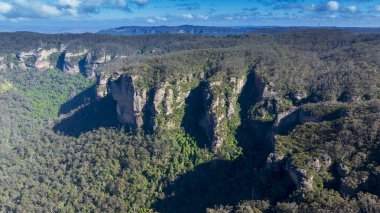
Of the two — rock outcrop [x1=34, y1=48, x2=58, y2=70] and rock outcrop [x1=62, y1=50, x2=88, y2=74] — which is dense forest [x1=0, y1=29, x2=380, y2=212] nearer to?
rock outcrop [x1=62, y1=50, x2=88, y2=74]

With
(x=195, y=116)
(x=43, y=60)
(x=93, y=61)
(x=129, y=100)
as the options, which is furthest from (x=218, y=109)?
(x=43, y=60)

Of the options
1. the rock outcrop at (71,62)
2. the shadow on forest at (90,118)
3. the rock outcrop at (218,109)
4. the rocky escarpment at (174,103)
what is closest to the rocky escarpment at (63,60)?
the rock outcrop at (71,62)

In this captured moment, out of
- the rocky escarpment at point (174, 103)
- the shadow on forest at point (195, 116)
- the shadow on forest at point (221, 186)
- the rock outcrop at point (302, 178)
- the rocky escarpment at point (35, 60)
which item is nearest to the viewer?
the rock outcrop at point (302, 178)

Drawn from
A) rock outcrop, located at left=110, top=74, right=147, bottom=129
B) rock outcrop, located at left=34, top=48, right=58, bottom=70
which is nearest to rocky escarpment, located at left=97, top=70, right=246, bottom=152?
rock outcrop, located at left=110, top=74, right=147, bottom=129

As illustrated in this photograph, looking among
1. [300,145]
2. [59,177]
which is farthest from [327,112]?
[59,177]

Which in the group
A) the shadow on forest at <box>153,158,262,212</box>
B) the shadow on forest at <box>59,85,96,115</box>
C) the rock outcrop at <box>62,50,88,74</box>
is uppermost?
the rock outcrop at <box>62,50,88,74</box>

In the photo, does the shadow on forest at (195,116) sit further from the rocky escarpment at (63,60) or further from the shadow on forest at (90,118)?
the rocky escarpment at (63,60)
